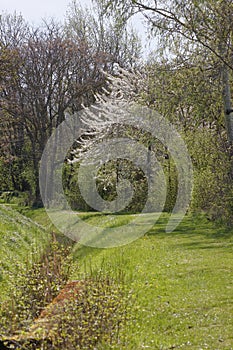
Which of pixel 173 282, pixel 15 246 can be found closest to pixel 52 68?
pixel 15 246

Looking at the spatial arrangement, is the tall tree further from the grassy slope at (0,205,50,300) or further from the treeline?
the treeline

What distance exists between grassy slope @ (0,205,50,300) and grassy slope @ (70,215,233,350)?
1.06 meters

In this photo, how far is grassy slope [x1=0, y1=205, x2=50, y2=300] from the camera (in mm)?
8953

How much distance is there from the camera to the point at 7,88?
33281 millimetres

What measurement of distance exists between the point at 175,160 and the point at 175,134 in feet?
5.52

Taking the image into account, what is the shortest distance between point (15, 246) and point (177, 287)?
4.78 meters

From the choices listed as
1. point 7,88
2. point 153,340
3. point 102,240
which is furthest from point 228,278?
point 7,88

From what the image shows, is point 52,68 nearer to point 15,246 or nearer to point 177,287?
point 15,246

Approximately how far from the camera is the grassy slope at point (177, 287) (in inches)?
252

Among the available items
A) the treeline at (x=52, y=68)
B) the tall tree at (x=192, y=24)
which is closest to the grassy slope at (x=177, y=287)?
the tall tree at (x=192, y=24)

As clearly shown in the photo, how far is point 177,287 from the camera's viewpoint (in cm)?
888

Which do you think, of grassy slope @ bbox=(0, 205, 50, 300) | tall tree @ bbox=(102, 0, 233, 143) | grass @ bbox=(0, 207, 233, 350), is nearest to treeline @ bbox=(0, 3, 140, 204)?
grassy slope @ bbox=(0, 205, 50, 300)

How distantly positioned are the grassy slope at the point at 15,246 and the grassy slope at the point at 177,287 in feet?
3.48

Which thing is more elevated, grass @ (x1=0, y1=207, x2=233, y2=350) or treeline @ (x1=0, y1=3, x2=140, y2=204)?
treeline @ (x1=0, y1=3, x2=140, y2=204)
